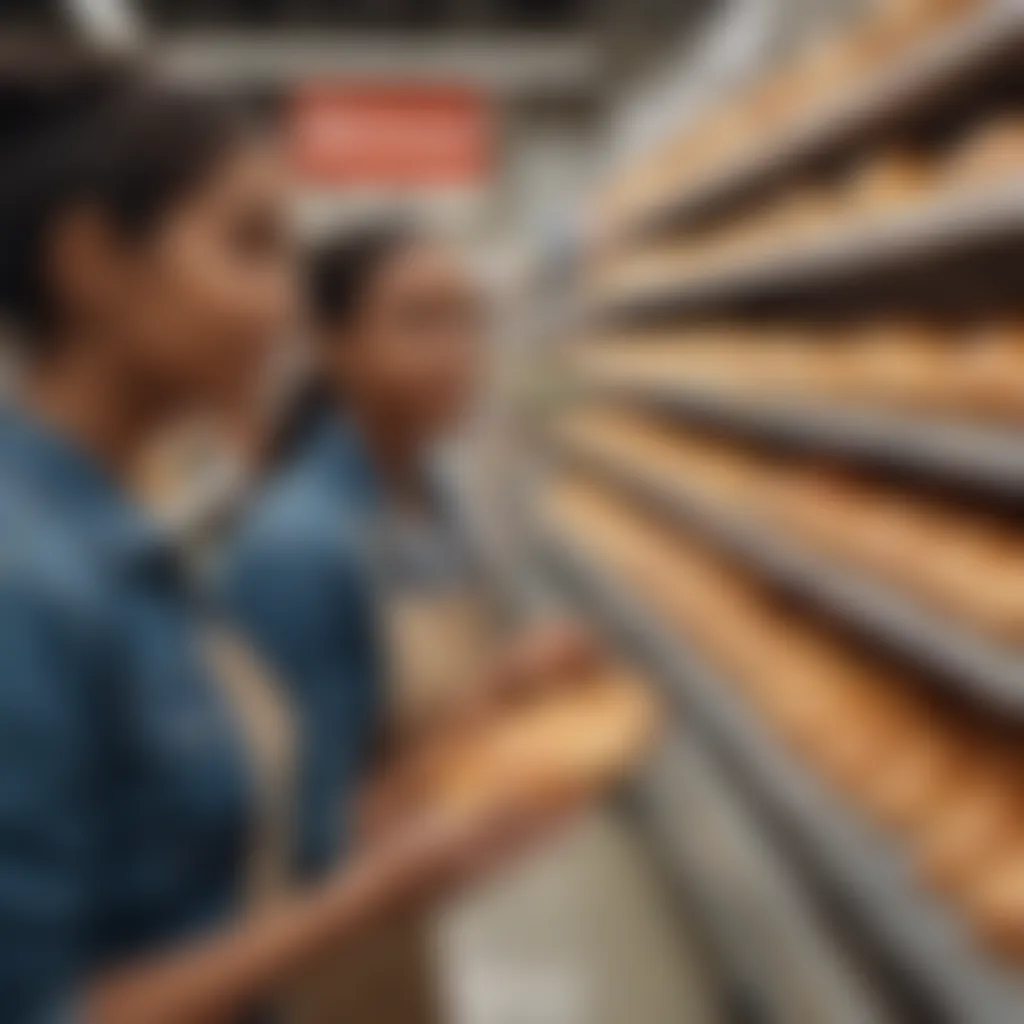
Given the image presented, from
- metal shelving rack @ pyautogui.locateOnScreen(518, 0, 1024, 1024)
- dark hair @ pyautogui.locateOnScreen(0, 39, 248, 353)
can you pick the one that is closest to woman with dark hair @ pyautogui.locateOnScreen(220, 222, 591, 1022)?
dark hair @ pyautogui.locateOnScreen(0, 39, 248, 353)

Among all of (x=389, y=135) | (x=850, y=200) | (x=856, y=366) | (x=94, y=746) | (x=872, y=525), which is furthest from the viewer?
(x=389, y=135)

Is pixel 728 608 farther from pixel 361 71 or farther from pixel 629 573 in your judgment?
pixel 361 71

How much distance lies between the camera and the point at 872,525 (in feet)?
10.6

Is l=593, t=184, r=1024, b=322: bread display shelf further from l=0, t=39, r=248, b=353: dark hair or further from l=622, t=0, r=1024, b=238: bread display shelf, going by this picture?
l=0, t=39, r=248, b=353: dark hair

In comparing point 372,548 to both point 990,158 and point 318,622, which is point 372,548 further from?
point 990,158

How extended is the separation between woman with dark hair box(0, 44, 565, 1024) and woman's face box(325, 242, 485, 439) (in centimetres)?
147

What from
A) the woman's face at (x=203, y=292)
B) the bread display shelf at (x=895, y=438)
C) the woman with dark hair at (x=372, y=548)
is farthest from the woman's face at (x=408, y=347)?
the woman's face at (x=203, y=292)

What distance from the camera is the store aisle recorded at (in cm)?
365

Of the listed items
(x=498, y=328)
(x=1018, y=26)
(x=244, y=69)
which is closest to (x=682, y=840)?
(x=1018, y=26)

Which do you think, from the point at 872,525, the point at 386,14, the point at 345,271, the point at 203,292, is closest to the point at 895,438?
the point at 872,525

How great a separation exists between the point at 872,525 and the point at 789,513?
18.5 inches

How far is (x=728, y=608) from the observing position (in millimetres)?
4238

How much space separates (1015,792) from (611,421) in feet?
13.3

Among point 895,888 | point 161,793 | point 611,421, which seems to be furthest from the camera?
point 611,421
